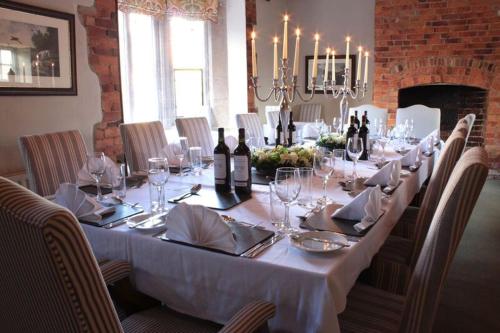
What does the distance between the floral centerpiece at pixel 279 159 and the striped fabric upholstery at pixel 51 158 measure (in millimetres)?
987

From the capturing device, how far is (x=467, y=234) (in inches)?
138

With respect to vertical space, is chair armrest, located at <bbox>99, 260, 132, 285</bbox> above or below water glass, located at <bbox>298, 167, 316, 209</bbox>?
below

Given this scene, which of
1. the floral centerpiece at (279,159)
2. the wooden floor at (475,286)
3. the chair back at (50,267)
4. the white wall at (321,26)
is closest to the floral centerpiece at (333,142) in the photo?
the floral centerpiece at (279,159)

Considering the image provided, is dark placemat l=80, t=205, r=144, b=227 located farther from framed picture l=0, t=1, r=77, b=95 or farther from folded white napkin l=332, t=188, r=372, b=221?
framed picture l=0, t=1, r=77, b=95

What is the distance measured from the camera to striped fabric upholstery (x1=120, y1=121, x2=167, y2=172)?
9.05 ft

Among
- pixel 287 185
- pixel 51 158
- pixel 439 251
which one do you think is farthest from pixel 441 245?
pixel 51 158

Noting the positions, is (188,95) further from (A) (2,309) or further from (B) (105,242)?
(A) (2,309)

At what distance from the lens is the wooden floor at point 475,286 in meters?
2.18

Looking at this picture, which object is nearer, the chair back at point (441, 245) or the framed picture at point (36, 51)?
the chair back at point (441, 245)

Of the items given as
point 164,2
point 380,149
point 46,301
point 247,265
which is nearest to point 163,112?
point 164,2

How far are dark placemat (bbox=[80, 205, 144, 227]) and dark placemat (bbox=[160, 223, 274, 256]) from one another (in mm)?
286

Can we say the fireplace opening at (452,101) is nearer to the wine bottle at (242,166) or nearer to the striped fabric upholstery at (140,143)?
the striped fabric upholstery at (140,143)

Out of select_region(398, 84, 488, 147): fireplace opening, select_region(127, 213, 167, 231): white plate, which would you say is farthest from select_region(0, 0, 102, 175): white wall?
select_region(398, 84, 488, 147): fireplace opening

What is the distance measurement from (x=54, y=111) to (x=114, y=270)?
7.13 feet
